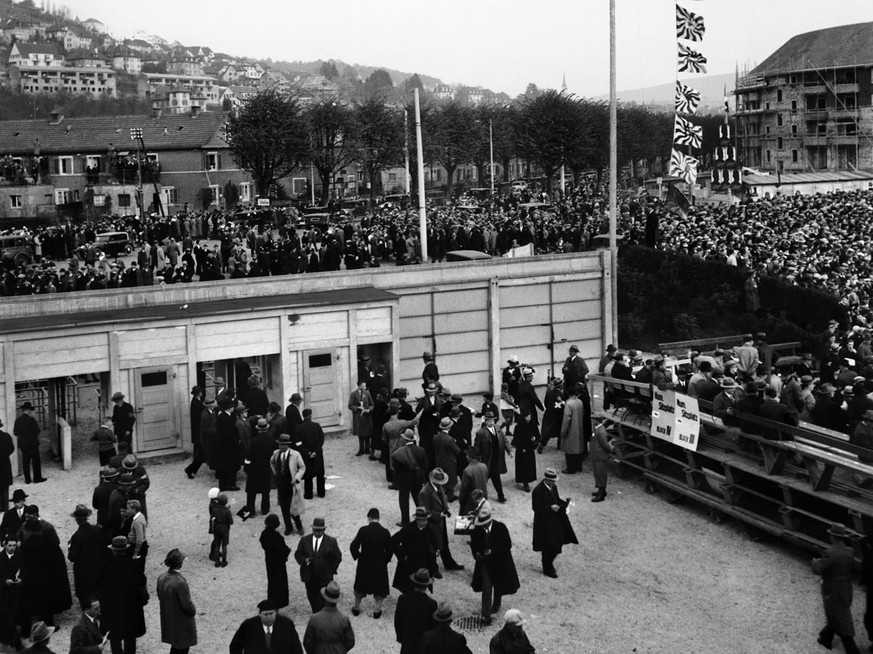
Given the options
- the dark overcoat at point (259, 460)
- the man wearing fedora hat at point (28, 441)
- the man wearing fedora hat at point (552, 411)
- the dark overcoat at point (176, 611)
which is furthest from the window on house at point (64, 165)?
the dark overcoat at point (176, 611)

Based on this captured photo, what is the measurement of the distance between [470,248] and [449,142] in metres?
57.8

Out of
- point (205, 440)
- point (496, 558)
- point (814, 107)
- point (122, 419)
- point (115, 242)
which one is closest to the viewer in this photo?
point (496, 558)

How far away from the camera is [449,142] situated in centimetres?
9431

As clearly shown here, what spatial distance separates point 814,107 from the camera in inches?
4094

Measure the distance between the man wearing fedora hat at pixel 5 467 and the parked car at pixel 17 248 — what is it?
2231 centimetres

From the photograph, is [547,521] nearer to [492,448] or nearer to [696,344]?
[492,448]

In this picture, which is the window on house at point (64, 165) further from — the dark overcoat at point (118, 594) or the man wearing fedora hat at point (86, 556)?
the dark overcoat at point (118, 594)

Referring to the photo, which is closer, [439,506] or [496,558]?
[496,558]

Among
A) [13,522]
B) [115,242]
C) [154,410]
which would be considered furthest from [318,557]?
[115,242]

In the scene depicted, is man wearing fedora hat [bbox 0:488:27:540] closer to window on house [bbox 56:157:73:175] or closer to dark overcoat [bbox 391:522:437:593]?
dark overcoat [bbox 391:522:437:593]

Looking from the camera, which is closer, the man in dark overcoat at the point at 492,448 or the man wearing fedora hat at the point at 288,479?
the man wearing fedora hat at the point at 288,479

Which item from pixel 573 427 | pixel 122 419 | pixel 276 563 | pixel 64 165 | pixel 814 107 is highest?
pixel 814 107

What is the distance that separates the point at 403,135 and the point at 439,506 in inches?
2748

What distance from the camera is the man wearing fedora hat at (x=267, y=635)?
37.4 feet
